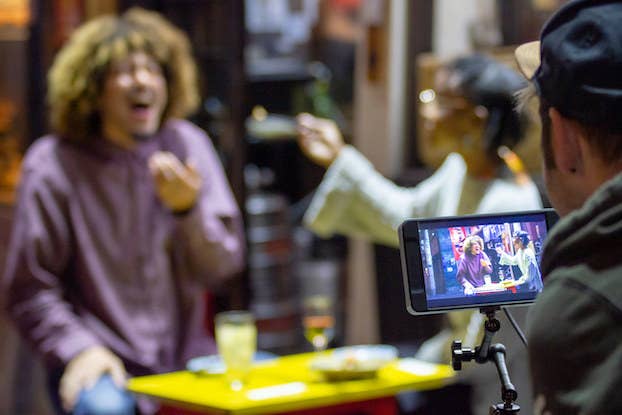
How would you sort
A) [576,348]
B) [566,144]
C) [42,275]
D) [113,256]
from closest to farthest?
[576,348]
[566,144]
[42,275]
[113,256]

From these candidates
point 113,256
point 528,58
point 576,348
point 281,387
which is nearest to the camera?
point 576,348

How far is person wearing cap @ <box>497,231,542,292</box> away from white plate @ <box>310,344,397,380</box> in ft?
5.09

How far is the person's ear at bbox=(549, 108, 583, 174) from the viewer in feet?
4.20

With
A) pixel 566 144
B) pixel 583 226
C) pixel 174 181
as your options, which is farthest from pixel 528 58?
pixel 174 181

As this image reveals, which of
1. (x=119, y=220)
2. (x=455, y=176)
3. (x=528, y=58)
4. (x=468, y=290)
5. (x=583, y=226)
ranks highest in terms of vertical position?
(x=528, y=58)

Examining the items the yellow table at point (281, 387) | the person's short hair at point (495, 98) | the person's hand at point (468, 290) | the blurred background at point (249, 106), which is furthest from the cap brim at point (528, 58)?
the blurred background at point (249, 106)

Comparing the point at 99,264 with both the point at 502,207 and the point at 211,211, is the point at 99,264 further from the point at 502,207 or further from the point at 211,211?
the point at 502,207

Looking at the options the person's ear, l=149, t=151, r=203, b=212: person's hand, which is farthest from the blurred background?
the person's ear

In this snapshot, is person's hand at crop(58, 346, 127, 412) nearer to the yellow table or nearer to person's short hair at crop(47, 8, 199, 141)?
the yellow table

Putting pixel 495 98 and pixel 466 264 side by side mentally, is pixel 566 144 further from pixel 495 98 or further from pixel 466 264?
pixel 495 98

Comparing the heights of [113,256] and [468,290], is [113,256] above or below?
below

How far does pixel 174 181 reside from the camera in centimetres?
341

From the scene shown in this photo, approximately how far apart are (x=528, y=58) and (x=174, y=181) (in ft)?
6.61

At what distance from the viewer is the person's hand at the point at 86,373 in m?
3.23
